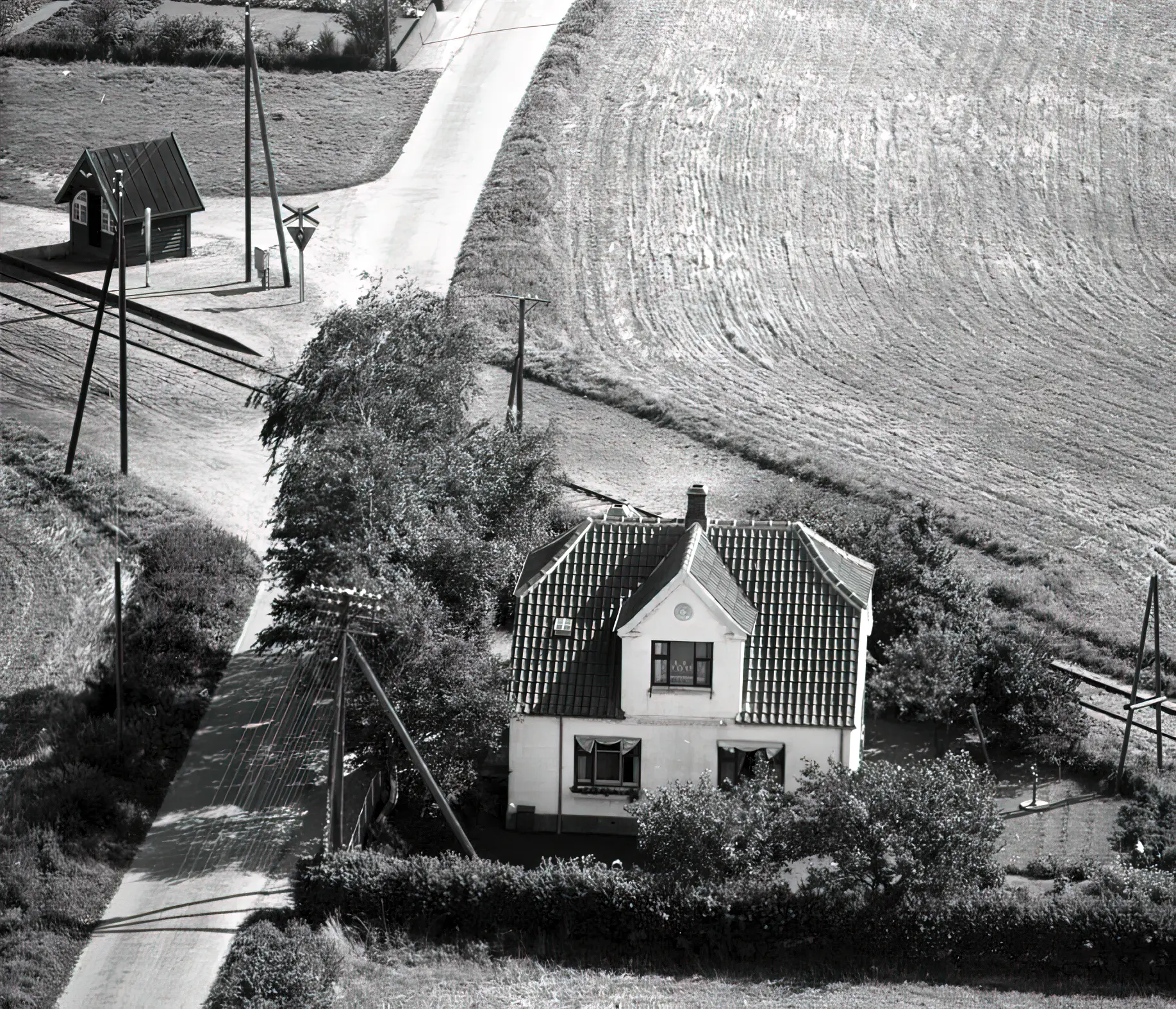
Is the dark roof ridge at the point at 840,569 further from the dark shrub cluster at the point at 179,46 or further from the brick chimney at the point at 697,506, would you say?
the dark shrub cluster at the point at 179,46

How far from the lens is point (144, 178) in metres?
68.1

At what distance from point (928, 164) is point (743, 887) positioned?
5242 cm

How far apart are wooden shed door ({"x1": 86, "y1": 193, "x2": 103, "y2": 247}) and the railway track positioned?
2.38m

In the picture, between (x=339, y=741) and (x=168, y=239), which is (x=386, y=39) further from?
(x=339, y=741)

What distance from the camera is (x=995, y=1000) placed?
33844 mm

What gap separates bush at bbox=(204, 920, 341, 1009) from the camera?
32875 mm

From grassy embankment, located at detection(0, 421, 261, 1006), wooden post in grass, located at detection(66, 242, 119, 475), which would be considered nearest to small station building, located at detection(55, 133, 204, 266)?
wooden post in grass, located at detection(66, 242, 119, 475)

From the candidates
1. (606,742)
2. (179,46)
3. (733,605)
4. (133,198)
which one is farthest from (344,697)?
(179,46)

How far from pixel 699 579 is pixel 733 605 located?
3.57ft

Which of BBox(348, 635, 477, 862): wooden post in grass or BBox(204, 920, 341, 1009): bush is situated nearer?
BBox(204, 920, 341, 1009): bush

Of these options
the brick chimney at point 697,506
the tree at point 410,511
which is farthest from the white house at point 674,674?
the tree at point 410,511

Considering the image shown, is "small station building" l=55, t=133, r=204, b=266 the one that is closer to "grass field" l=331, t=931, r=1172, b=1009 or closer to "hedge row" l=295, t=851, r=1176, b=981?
"hedge row" l=295, t=851, r=1176, b=981

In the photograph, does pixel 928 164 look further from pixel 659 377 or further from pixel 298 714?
pixel 298 714

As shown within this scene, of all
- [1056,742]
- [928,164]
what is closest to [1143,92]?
[928,164]
